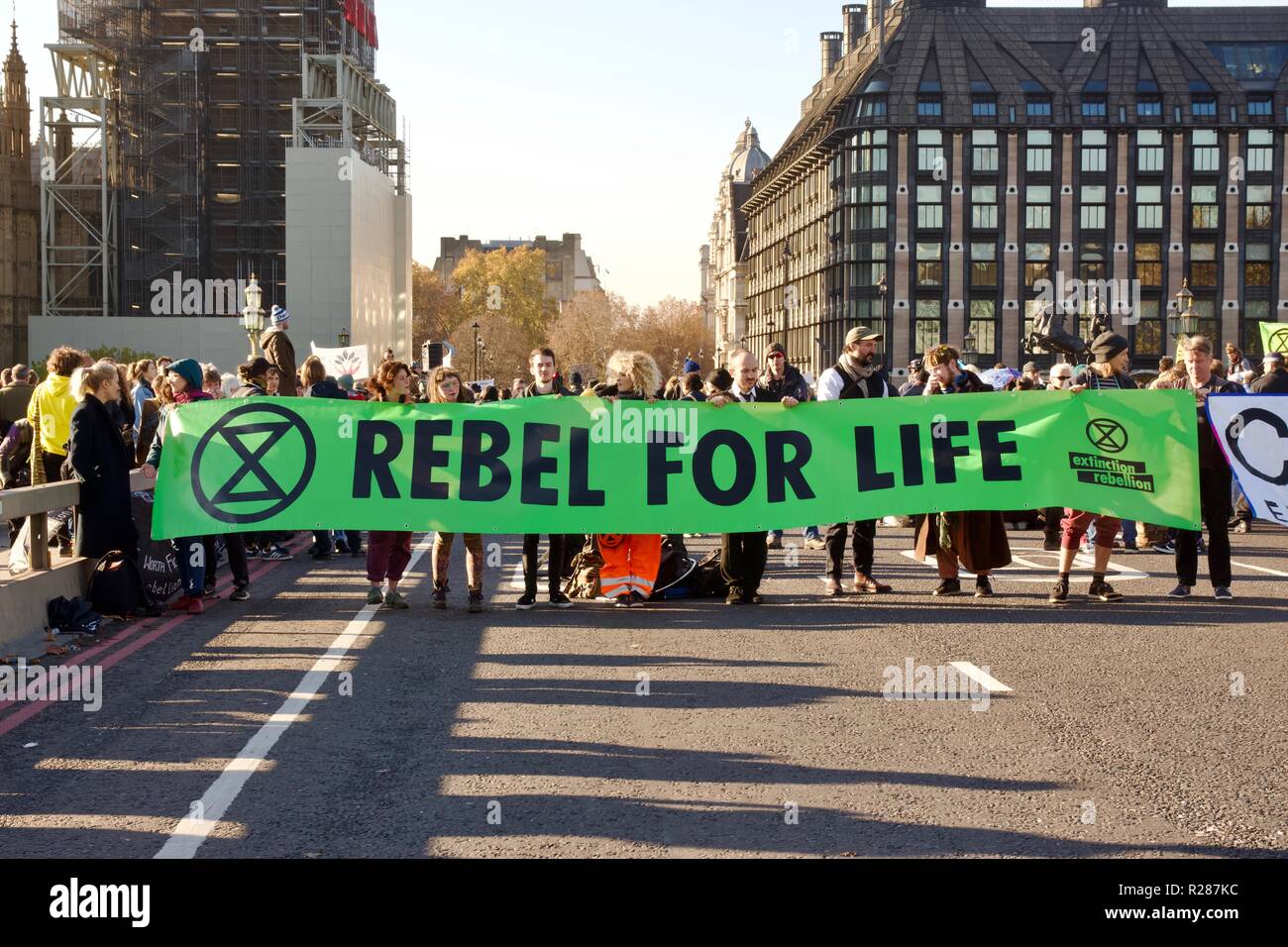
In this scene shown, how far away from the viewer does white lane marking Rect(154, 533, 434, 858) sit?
19.5 feet

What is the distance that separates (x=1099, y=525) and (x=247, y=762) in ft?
27.9

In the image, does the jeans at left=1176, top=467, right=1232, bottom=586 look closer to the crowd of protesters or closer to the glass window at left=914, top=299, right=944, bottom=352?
the crowd of protesters

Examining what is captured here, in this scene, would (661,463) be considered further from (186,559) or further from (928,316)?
(928,316)

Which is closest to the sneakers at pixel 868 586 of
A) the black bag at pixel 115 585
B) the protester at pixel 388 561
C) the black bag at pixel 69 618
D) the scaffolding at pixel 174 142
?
the protester at pixel 388 561

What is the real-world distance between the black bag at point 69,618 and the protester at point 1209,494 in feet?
30.2

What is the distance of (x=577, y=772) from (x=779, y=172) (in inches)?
4711

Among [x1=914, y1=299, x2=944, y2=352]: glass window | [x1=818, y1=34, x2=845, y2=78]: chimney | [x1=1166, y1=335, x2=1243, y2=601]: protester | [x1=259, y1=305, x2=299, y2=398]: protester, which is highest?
[x1=818, y1=34, x2=845, y2=78]: chimney

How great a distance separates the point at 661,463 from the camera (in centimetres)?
1304

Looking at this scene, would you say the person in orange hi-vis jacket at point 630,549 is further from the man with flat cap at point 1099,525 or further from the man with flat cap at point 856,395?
the man with flat cap at point 1099,525

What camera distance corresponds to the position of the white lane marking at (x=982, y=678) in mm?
9016

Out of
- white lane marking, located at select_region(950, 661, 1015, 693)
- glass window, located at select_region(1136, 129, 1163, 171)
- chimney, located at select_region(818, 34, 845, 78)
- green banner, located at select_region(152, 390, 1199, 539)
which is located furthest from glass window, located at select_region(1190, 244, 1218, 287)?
→ white lane marking, located at select_region(950, 661, 1015, 693)

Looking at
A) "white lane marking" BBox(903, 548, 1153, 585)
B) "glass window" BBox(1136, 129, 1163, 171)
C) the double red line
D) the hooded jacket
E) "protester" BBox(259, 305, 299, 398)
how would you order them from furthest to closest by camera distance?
"glass window" BBox(1136, 129, 1163, 171) → "protester" BBox(259, 305, 299, 398) → "white lane marking" BBox(903, 548, 1153, 585) → the hooded jacket → the double red line

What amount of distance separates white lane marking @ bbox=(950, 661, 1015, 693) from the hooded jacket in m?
8.83

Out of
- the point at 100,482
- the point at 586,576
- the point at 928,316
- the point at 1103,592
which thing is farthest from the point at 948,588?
the point at 928,316
